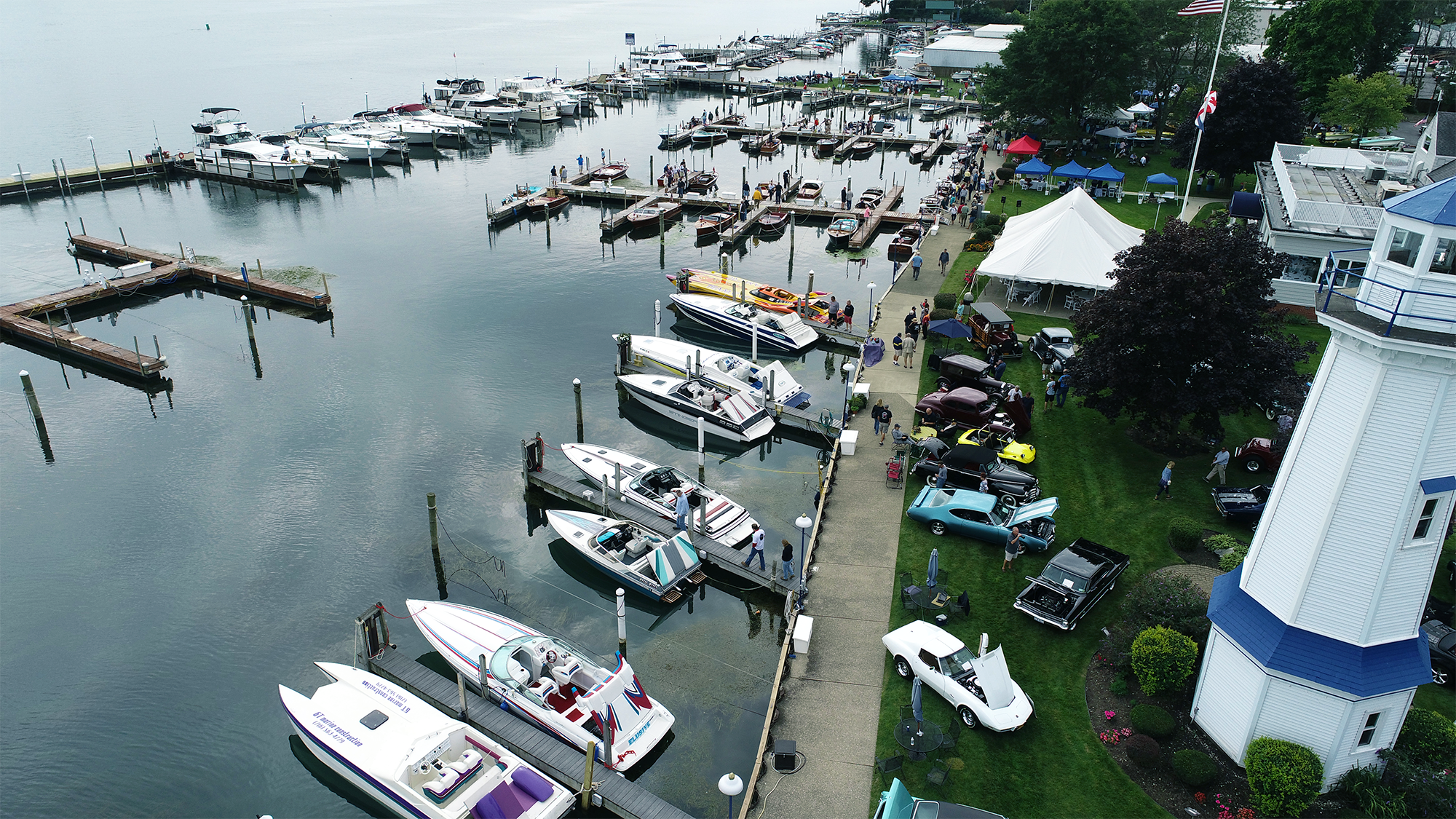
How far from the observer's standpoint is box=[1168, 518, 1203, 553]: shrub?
80.1 ft

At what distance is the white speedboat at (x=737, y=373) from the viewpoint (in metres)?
34.7

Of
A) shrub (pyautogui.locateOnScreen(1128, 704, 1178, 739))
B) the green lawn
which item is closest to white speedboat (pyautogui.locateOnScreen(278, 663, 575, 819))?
the green lawn

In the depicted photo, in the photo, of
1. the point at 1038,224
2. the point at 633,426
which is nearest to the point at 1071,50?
the point at 1038,224

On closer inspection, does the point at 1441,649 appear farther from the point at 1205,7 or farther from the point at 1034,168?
the point at 1034,168

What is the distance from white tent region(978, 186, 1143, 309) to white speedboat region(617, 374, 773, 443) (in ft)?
47.9

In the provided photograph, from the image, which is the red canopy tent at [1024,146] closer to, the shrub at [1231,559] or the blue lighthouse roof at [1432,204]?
the shrub at [1231,559]

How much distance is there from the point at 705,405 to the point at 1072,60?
2007 inches

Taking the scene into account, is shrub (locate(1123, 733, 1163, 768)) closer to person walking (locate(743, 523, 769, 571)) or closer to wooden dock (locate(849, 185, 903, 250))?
person walking (locate(743, 523, 769, 571))

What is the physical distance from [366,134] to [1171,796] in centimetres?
8146

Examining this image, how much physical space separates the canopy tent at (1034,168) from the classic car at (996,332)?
1068 inches

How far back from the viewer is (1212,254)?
88.5 feet

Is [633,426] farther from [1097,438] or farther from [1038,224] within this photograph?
[1038,224]

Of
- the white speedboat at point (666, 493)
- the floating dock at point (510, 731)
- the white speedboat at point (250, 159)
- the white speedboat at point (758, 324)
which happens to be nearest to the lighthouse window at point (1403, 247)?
the floating dock at point (510, 731)

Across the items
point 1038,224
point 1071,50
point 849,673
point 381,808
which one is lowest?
point 381,808
